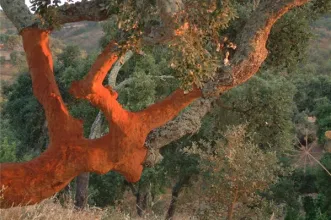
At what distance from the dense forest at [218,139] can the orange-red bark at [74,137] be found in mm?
886

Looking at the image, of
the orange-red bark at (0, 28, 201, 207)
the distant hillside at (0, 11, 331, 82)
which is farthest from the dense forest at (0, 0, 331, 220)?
the distant hillside at (0, 11, 331, 82)

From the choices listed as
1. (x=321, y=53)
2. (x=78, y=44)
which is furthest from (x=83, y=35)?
(x=321, y=53)

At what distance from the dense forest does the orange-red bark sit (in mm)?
886

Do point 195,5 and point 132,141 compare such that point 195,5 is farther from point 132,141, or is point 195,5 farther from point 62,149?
point 62,149

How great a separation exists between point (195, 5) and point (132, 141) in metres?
2.41

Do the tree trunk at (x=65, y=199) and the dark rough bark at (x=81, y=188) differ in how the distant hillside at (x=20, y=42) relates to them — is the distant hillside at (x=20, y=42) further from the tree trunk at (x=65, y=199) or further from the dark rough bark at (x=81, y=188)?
the dark rough bark at (x=81, y=188)

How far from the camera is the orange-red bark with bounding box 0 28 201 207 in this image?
7398mm

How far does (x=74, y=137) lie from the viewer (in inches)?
303

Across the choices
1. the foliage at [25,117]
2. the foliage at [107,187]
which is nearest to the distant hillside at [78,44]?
the foliage at [25,117]

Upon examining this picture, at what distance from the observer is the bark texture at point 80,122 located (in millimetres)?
7457

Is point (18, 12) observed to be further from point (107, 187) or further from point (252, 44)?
point (107, 187)

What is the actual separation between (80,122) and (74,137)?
A: 0.31 metres

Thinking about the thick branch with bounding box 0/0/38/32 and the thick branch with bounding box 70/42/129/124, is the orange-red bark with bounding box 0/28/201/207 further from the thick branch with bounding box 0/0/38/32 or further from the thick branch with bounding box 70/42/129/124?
the thick branch with bounding box 0/0/38/32

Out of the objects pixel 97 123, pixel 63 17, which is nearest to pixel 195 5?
pixel 63 17
